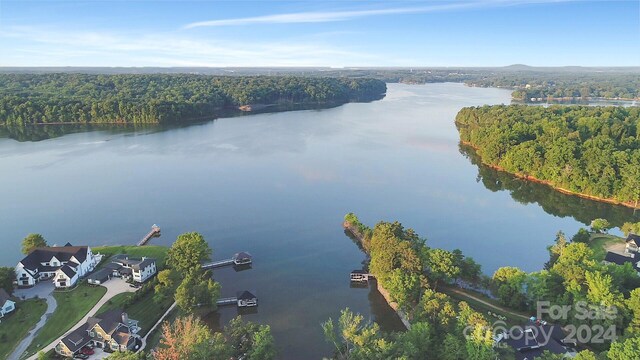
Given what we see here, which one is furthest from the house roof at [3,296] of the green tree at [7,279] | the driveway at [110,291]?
the driveway at [110,291]

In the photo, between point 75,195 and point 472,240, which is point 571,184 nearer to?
point 472,240

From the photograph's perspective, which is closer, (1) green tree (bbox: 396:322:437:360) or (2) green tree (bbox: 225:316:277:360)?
(1) green tree (bbox: 396:322:437:360)

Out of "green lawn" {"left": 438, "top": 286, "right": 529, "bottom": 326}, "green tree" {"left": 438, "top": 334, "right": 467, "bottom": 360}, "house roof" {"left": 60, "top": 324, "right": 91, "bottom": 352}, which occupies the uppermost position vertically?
"green tree" {"left": 438, "top": 334, "right": 467, "bottom": 360}

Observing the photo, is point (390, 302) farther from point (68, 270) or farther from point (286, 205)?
point (68, 270)

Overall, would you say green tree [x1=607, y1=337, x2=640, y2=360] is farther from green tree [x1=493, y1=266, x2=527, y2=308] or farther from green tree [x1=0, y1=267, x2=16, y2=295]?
green tree [x1=0, y1=267, x2=16, y2=295]

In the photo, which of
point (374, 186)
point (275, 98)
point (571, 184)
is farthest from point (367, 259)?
point (275, 98)

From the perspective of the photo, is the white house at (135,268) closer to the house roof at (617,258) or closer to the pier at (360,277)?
the pier at (360,277)

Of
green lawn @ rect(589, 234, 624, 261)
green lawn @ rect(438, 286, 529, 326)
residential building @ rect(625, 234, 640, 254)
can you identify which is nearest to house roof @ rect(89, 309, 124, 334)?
green lawn @ rect(438, 286, 529, 326)

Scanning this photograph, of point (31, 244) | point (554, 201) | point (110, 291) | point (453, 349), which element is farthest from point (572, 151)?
point (31, 244)
